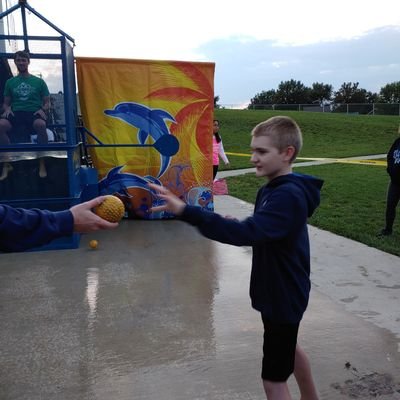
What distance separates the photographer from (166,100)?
7836 millimetres

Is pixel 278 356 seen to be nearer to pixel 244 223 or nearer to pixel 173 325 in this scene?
pixel 244 223

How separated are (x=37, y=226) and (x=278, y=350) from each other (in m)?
1.28

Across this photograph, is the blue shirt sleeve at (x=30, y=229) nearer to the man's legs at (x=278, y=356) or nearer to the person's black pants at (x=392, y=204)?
the man's legs at (x=278, y=356)

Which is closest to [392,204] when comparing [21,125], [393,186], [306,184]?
[393,186]

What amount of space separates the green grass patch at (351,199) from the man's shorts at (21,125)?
449 centimetres

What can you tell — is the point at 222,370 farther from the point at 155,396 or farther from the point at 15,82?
the point at 15,82

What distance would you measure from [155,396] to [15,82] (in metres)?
4.57

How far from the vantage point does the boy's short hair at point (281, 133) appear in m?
2.19

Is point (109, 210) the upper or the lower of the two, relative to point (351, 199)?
upper

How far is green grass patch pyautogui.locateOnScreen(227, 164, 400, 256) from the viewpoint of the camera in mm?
6637

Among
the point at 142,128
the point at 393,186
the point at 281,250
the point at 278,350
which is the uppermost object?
the point at 142,128

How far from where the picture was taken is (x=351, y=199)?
941 cm

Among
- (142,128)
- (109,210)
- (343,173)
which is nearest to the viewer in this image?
(109,210)

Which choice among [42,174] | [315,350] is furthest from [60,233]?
[42,174]
